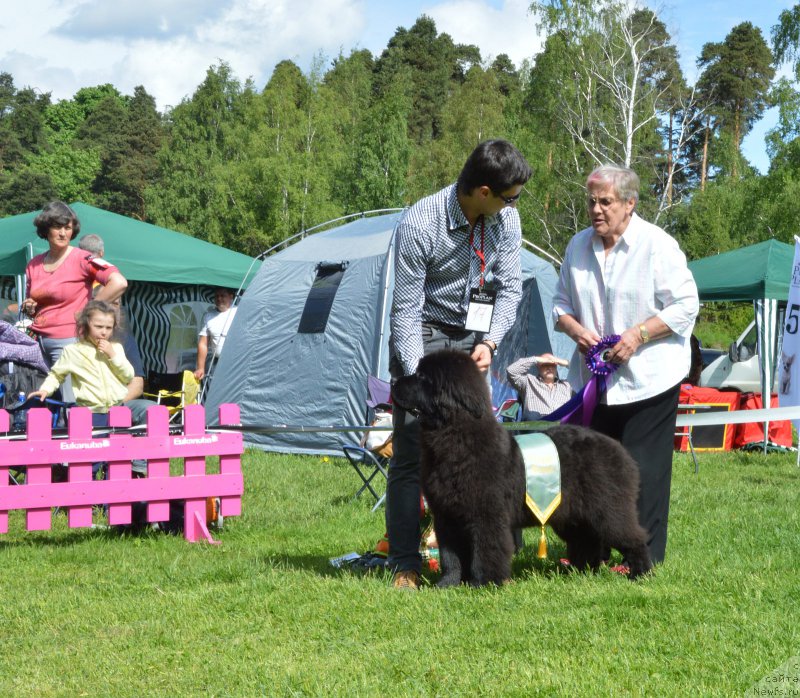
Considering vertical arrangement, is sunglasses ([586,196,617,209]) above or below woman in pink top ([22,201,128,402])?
above

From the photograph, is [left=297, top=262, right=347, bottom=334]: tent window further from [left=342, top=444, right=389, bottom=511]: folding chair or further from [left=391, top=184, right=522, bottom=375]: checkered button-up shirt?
[left=391, top=184, right=522, bottom=375]: checkered button-up shirt

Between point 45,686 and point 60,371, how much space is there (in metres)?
3.55

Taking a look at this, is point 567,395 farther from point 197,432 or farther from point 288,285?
point 197,432

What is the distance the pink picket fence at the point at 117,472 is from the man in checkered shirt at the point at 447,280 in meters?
1.67

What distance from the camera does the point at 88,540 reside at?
5.29 m

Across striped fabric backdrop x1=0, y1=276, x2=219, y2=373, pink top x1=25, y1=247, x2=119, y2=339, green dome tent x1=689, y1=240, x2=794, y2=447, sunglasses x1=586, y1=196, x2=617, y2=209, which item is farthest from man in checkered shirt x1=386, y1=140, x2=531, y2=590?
striped fabric backdrop x1=0, y1=276, x2=219, y2=373

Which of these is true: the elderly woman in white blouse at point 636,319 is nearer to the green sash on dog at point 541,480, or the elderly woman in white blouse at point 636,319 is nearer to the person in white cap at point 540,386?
the green sash on dog at point 541,480

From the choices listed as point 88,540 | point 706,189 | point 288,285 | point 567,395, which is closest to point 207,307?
point 288,285

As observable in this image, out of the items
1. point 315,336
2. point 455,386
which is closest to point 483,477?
point 455,386

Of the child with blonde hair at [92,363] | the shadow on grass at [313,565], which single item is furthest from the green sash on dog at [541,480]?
the child with blonde hair at [92,363]

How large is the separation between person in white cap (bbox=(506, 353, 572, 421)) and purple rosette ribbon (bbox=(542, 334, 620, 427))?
4.17 meters

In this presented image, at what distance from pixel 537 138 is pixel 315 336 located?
2058 cm

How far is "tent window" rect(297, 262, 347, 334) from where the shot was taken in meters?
9.77

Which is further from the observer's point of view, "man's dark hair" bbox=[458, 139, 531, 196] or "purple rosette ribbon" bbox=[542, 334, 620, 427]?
"purple rosette ribbon" bbox=[542, 334, 620, 427]
